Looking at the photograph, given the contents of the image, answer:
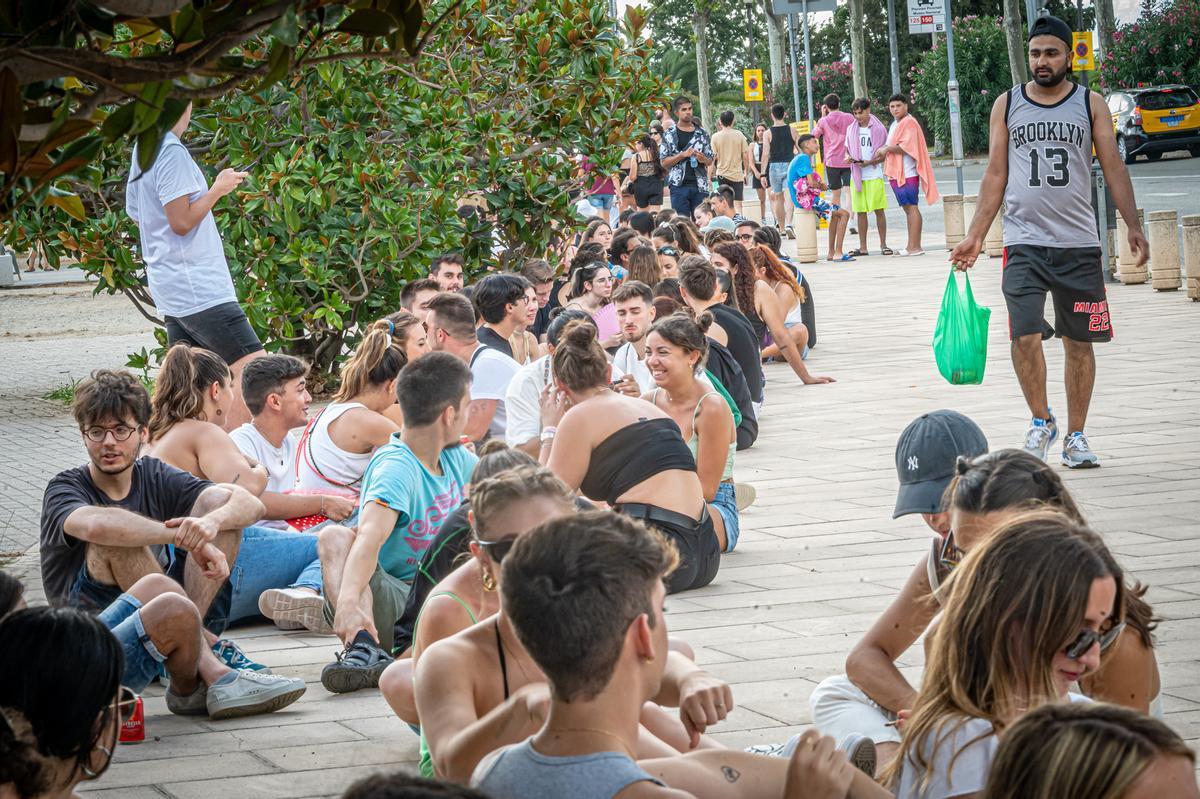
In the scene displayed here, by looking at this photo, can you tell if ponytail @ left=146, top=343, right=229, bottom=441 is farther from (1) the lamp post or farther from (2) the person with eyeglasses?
(1) the lamp post

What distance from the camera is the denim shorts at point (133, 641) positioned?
17.7 feet

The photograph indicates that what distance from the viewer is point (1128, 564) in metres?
6.44

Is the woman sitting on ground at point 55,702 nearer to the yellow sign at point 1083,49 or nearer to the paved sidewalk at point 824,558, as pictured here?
the paved sidewalk at point 824,558

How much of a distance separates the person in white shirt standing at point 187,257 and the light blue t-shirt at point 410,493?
286 cm

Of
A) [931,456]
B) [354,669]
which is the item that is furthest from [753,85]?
[931,456]

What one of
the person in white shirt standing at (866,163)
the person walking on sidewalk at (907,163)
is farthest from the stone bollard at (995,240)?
the person in white shirt standing at (866,163)

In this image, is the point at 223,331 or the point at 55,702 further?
the point at 223,331

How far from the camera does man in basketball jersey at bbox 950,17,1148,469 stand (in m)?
8.38

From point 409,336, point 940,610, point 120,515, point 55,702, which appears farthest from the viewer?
point 409,336

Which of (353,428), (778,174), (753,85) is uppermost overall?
(753,85)

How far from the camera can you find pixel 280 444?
24.4ft

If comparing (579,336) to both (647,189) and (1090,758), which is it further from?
(647,189)

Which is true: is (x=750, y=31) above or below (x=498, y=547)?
above

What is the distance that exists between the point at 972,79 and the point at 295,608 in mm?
50386
